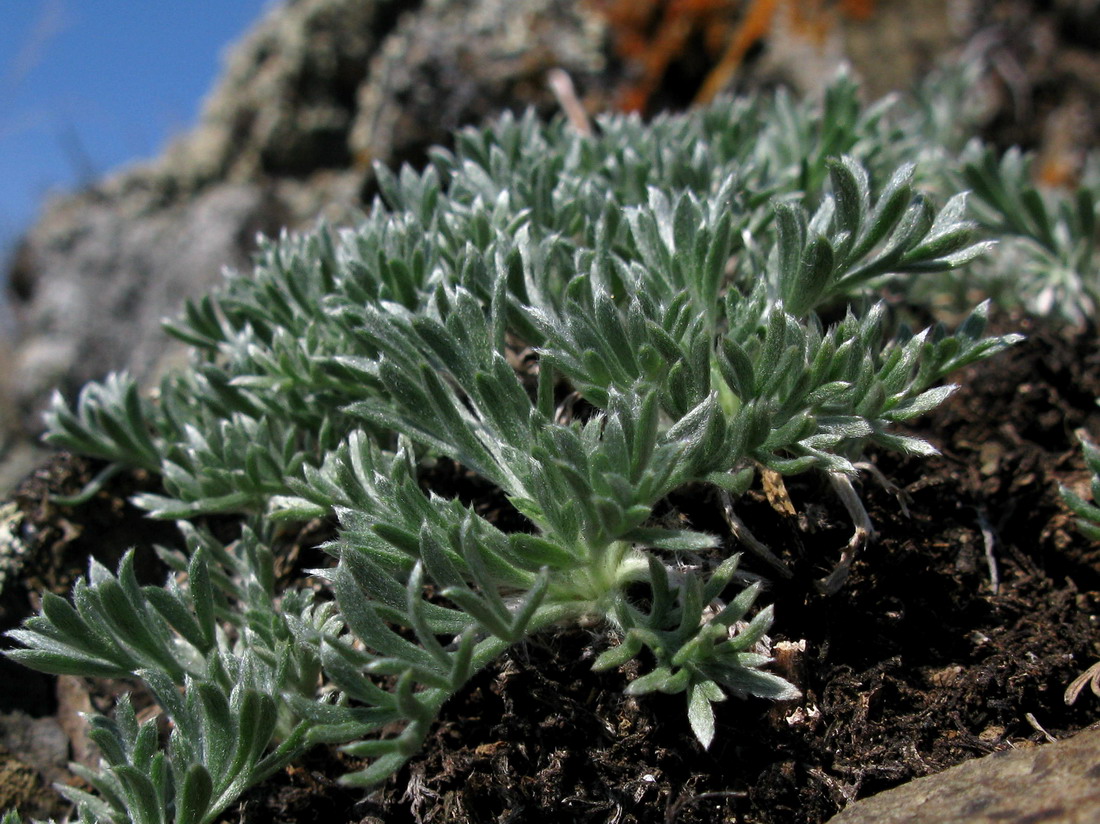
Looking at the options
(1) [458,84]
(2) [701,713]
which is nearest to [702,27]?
(1) [458,84]

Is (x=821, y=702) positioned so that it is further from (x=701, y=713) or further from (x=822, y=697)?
(x=701, y=713)

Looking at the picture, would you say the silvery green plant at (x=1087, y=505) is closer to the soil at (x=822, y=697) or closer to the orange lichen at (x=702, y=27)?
the soil at (x=822, y=697)

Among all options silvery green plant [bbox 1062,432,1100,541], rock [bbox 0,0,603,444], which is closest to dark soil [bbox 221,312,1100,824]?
silvery green plant [bbox 1062,432,1100,541]

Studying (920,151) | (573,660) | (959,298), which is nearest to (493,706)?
(573,660)

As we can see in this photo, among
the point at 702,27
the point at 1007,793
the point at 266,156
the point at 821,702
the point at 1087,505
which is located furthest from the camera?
the point at 266,156

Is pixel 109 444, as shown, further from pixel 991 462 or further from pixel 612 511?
pixel 991 462

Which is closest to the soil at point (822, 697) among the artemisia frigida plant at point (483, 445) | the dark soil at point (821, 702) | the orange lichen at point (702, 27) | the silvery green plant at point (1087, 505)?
the dark soil at point (821, 702)
